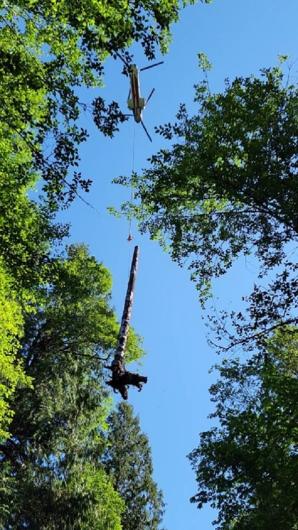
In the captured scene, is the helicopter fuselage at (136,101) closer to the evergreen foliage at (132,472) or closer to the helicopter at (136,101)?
the helicopter at (136,101)

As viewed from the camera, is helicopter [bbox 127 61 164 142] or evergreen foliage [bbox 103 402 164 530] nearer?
helicopter [bbox 127 61 164 142]

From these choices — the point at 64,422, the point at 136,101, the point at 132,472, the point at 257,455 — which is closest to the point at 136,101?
the point at 136,101

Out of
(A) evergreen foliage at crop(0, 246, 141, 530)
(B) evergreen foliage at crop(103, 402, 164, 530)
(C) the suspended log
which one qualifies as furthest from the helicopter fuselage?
(B) evergreen foliage at crop(103, 402, 164, 530)

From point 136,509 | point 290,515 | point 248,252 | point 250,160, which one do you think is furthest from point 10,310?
point 136,509

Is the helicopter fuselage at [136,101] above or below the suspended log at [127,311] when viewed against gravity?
above

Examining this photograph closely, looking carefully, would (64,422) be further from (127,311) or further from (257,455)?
(127,311)

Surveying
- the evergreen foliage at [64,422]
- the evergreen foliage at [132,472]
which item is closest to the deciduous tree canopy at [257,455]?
the evergreen foliage at [64,422]

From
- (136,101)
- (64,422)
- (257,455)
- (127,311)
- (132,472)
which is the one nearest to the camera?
(127,311)

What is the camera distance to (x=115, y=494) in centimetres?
1964

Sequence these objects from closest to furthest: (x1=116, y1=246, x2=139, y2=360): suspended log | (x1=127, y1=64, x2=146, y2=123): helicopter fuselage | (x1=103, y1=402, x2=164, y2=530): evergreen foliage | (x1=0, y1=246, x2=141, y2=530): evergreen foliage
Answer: (x1=116, y1=246, x2=139, y2=360): suspended log
(x1=127, y1=64, x2=146, y2=123): helicopter fuselage
(x1=0, y1=246, x2=141, y2=530): evergreen foliage
(x1=103, y1=402, x2=164, y2=530): evergreen foliage

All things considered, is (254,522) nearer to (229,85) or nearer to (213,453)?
(213,453)

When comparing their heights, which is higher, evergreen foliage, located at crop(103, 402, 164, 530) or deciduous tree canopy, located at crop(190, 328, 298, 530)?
evergreen foliage, located at crop(103, 402, 164, 530)

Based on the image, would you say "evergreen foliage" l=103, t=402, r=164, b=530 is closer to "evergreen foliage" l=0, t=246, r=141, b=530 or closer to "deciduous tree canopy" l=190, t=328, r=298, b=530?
"evergreen foliage" l=0, t=246, r=141, b=530

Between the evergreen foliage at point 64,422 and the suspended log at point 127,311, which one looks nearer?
the suspended log at point 127,311
